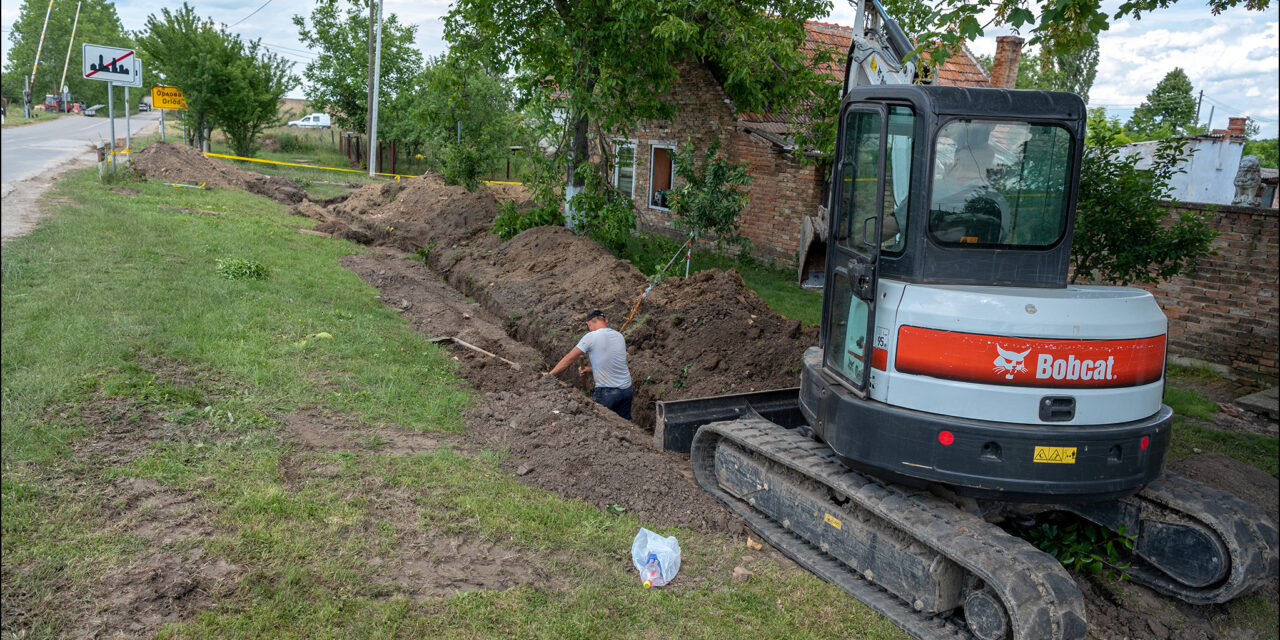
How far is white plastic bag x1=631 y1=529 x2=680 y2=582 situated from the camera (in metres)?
4.93

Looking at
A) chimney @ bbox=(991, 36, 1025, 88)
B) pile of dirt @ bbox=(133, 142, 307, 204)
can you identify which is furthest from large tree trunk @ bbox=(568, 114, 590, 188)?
chimney @ bbox=(991, 36, 1025, 88)

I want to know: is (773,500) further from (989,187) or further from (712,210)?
(712,210)

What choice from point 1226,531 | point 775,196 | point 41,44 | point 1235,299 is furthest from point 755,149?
point 41,44

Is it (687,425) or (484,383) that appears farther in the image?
(484,383)

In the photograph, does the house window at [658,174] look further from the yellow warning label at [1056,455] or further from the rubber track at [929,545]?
the yellow warning label at [1056,455]

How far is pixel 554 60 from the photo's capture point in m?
13.4

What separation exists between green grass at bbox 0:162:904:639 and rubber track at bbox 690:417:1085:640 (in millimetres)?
212

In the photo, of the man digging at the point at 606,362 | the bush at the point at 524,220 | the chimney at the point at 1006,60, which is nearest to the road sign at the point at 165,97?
the bush at the point at 524,220

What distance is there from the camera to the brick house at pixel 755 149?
16016 millimetres

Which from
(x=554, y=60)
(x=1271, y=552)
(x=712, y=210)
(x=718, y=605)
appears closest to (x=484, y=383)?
(x=718, y=605)

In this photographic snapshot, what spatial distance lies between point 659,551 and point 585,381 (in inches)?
158

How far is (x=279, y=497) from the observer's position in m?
5.04

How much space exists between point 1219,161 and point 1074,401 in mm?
16756

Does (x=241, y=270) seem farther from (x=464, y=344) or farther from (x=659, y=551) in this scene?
(x=659, y=551)
